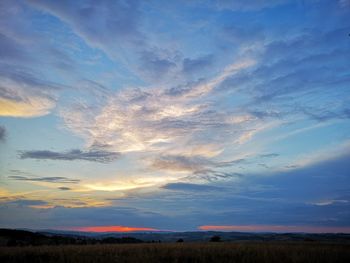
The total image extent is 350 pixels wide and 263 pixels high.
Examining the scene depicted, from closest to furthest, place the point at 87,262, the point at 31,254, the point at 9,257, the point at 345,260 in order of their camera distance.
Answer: the point at 87,262 < the point at 345,260 < the point at 9,257 < the point at 31,254

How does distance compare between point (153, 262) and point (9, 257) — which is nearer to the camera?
point (153, 262)

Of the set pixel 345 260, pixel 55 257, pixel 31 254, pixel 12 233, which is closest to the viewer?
pixel 345 260

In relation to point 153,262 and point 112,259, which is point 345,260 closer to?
point 153,262

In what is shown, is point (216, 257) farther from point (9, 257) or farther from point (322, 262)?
point (9, 257)

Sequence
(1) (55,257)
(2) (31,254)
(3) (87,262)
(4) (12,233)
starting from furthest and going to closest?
(4) (12,233), (2) (31,254), (1) (55,257), (3) (87,262)

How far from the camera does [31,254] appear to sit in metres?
24.8

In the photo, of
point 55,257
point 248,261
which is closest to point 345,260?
point 248,261

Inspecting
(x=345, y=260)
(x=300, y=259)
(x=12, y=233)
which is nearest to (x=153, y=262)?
(x=300, y=259)

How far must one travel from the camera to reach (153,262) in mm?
18000

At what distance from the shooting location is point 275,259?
18.9 m

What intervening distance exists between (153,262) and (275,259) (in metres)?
6.38

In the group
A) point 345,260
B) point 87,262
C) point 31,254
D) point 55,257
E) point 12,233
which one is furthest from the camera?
point 12,233

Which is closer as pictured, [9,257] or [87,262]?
[87,262]

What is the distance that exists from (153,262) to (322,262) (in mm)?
8631
